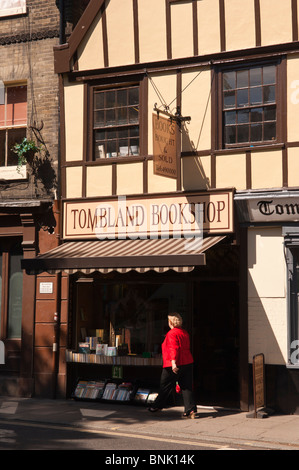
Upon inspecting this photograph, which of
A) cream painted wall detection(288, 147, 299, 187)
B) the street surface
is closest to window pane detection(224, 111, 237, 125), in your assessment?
cream painted wall detection(288, 147, 299, 187)

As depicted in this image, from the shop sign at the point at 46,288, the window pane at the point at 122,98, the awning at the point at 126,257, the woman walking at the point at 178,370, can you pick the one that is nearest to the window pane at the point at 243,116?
the awning at the point at 126,257

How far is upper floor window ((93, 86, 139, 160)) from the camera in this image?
13.7 m

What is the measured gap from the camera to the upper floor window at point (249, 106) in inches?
496

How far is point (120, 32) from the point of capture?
1367 cm

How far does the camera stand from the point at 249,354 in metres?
12.3

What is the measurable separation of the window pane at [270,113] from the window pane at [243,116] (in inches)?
14.1

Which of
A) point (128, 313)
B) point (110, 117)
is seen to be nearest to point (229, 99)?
point (110, 117)

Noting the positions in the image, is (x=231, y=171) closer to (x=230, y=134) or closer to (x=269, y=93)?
(x=230, y=134)

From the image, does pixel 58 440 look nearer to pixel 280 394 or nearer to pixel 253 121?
pixel 280 394

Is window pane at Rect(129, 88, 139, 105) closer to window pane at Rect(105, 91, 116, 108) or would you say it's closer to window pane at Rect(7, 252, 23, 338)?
window pane at Rect(105, 91, 116, 108)

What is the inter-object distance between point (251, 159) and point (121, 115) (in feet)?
9.84

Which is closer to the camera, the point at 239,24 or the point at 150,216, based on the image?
the point at 239,24

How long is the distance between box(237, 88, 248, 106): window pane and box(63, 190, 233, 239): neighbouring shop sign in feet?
5.81

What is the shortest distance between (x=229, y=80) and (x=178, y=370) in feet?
18.3
